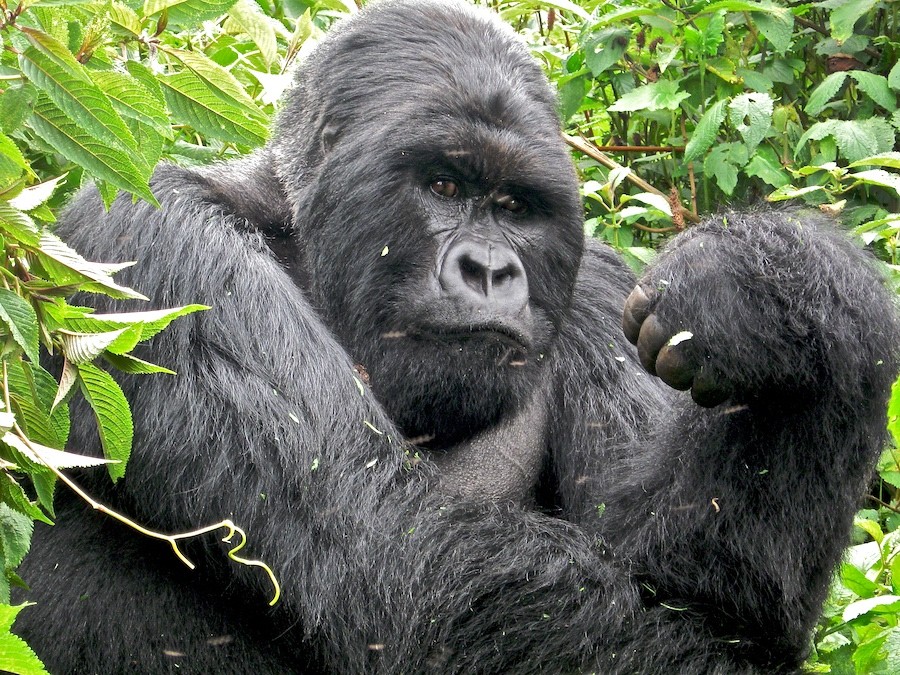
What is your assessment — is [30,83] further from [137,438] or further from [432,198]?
[432,198]

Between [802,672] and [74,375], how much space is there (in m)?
2.10

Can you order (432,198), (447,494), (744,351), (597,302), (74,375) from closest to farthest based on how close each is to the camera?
(74,375), (744,351), (447,494), (432,198), (597,302)

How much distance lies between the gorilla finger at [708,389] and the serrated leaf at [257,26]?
258 cm

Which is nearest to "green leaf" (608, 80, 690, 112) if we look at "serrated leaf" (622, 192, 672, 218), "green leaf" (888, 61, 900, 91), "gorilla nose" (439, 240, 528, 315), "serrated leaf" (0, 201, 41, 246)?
"serrated leaf" (622, 192, 672, 218)

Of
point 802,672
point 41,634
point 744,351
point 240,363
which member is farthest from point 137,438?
point 802,672

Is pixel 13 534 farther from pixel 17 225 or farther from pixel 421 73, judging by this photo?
pixel 421 73

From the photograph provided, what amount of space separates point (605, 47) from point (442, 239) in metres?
2.12

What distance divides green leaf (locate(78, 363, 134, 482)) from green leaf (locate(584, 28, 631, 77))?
313 centimetres

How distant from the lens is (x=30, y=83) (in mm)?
2541

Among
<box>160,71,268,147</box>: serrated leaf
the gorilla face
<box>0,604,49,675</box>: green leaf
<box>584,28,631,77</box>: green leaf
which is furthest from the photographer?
<box>584,28,631,77</box>: green leaf

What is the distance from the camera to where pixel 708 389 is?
3.09m

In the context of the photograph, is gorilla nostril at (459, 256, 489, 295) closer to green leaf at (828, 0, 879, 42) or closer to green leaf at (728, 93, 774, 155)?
green leaf at (728, 93, 774, 155)

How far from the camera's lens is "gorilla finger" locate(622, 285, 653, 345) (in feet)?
10.4

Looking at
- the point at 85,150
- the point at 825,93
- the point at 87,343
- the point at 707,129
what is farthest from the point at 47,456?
the point at 825,93
